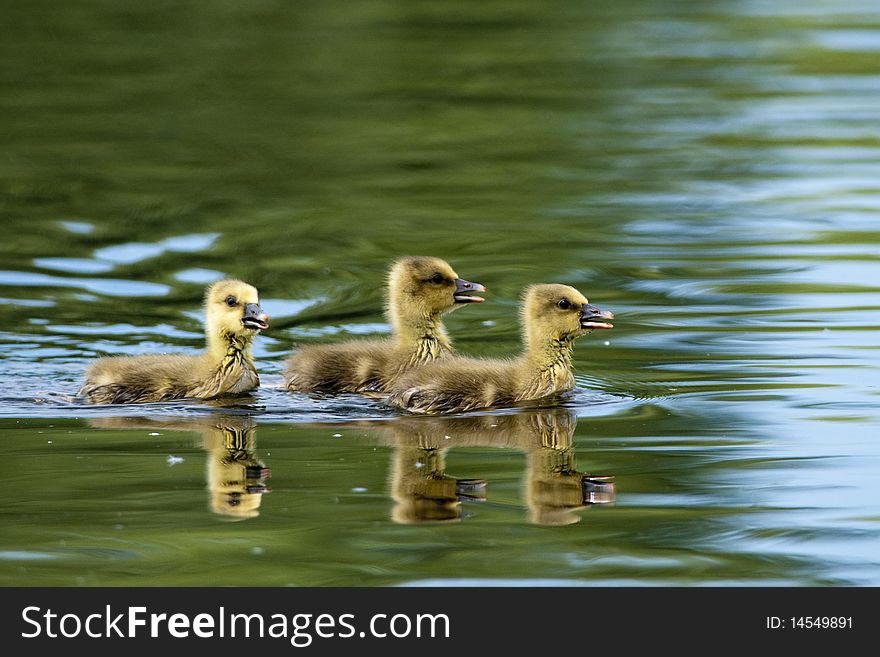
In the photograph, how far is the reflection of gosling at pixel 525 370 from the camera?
901cm

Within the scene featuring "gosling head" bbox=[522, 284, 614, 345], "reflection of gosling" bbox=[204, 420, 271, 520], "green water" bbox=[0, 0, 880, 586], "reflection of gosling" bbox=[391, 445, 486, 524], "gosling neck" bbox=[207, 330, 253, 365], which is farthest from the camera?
"gosling neck" bbox=[207, 330, 253, 365]

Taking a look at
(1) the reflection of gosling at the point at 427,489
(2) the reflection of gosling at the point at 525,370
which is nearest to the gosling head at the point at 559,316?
(2) the reflection of gosling at the point at 525,370

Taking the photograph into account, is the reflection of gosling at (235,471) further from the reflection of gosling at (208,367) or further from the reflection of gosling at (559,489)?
the reflection of gosling at (559,489)

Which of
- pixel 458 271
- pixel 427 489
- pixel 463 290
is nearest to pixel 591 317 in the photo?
pixel 463 290

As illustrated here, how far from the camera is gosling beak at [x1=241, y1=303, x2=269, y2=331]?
30.5 feet

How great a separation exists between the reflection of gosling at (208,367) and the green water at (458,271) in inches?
6.1

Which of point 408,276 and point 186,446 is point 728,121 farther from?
point 186,446

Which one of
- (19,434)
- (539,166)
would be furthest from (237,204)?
(19,434)

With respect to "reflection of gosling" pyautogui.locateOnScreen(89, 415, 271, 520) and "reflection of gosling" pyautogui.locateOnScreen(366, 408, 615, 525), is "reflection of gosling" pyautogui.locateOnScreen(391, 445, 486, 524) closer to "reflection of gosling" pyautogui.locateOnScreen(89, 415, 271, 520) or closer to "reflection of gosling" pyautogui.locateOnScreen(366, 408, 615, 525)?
"reflection of gosling" pyautogui.locateOnScreen(366, 408, 615, 525)

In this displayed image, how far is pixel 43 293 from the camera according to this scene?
39.0 feet

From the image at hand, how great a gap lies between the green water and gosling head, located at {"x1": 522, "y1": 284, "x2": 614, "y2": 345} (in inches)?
15.2

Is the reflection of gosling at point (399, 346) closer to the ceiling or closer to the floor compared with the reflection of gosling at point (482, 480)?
closer to the ceiling

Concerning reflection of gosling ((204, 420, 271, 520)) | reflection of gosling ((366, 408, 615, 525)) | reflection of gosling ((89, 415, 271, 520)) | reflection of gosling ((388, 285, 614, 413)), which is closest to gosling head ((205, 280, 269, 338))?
reflection of gosling ((89, 415, 271, 520))

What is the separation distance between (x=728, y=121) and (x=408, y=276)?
34.2 ft
